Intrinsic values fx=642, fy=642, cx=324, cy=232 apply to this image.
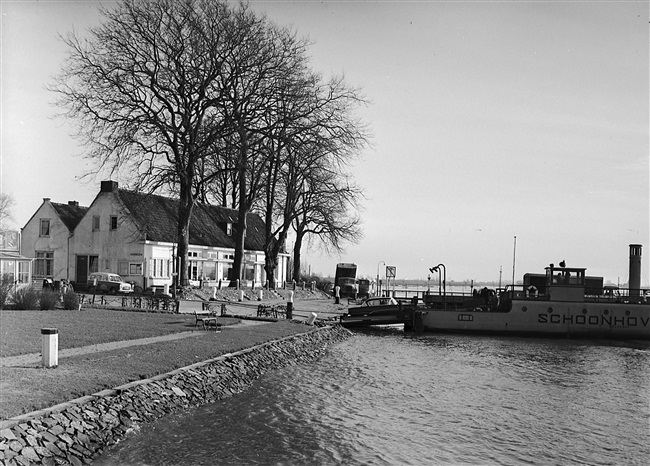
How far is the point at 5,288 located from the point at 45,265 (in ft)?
85.7

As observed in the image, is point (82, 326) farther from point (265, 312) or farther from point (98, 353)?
point (265, 312)

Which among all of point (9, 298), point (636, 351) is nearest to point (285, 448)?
point (9, 298)

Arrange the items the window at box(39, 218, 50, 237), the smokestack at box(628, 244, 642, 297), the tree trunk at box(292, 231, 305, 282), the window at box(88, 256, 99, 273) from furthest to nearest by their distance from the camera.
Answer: the tree trunk at box(292, 231, 305, 282)
the window at box(39, 218, 50, 237)
the window at box(88, 256, 99, 273)
the smokestack at box(628, 244, 642, 297)

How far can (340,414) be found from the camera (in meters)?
17.5

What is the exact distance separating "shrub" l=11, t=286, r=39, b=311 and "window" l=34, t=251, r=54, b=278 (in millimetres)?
25877

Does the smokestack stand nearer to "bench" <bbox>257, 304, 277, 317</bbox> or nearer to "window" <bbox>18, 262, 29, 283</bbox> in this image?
"bench" <bbox>257, 304, 277, 317</bbox>

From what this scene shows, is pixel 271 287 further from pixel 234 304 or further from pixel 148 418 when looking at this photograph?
pixel 148 418

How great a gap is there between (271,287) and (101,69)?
25.8 meters

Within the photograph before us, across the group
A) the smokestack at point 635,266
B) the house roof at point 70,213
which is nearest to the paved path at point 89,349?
the house roof at point 70,213

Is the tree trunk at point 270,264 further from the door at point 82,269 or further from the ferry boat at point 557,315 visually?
the ferry boat at point 557,315

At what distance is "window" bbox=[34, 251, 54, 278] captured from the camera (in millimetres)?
54594

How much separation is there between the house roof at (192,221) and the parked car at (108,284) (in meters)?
5.03

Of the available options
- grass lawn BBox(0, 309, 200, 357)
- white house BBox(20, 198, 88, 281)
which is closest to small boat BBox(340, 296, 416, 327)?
grass lawn BBox(0, 309, 200, 357)

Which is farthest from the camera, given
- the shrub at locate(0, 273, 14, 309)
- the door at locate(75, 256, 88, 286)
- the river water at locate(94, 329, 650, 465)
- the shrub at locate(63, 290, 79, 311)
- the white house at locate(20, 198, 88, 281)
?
the white house at locate(20, 198, 88, 281)
